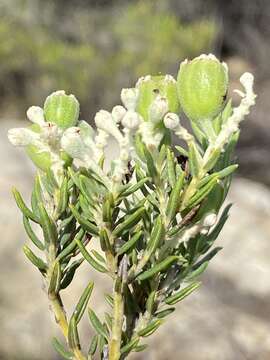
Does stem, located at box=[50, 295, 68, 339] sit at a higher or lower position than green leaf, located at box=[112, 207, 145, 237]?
lower

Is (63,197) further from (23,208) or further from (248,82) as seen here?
(248,82)

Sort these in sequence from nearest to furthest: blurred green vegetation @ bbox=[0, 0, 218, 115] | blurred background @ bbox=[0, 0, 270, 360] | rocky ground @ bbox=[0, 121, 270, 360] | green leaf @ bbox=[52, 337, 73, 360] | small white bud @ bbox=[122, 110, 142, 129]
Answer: small white bud @ bbox=[122, 110, 142, 129] → green leaf @ bbox=[52, 337, 73, 360] → rocky ground @ bbox=[0, 121, 270, 360] → blurred background @ bbox=[0, 0, 270, 360] → blurred green vegetation @ bbox=[0, 0, 218, 115]

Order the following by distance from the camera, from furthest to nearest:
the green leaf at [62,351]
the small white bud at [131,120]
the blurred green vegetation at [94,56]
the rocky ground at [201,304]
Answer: the blurred green vegetation at [94,56] < the rocky ground at [201,304] < the green leaf at [62,351] < the small white bud at [131,120]

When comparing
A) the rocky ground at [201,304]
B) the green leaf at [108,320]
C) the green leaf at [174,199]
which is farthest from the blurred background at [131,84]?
the green leaf at [174,199]

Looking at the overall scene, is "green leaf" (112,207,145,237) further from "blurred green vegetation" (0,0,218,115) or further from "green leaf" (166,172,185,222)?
"blurred green vegetation" (0,0,218,115)

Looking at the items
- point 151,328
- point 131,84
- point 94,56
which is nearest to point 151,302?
point 151,328

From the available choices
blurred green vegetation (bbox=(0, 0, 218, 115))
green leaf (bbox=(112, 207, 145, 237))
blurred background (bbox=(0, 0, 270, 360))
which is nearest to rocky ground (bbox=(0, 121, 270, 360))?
blurred background (bbox=(0, 0, 270, 360))

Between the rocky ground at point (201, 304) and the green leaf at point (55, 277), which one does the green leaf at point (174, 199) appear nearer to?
the green leaf at point (55, 277)
